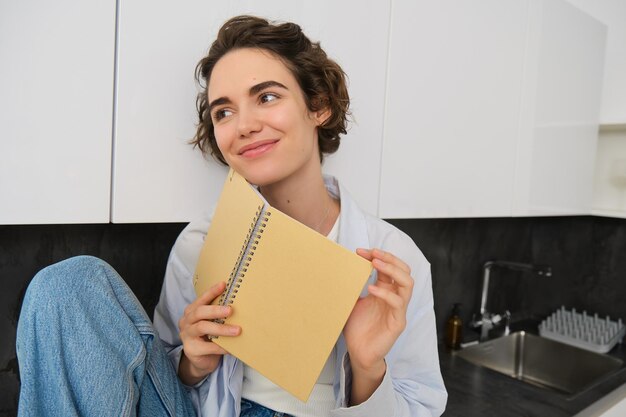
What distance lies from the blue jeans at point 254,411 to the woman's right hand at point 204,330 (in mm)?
129

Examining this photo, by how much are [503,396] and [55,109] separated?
53.1 inches

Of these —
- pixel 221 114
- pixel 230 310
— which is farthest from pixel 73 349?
pixel 221 114

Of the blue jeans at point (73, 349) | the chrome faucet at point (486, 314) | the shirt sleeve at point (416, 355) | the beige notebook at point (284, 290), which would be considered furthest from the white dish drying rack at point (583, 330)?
the blue jeans at point (73, 349)

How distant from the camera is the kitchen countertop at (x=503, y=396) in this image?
129cm

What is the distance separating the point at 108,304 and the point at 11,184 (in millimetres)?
221

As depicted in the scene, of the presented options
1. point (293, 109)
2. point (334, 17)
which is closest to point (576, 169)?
point (334, 17)

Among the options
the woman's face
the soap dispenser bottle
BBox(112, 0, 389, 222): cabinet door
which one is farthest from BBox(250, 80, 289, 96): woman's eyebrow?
the soap dispenser bottle

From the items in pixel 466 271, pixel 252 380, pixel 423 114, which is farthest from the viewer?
pixel 466 271

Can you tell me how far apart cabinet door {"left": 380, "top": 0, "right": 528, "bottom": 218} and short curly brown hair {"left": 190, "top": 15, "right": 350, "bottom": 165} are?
21cm

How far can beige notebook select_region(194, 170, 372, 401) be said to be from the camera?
62 centimetres

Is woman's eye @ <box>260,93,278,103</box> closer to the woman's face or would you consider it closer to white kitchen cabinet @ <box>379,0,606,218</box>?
the woman's face

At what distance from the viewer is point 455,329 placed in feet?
5.89

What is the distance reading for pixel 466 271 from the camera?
198 cm

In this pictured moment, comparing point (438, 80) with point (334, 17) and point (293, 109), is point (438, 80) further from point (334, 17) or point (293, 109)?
point (293, 109)
